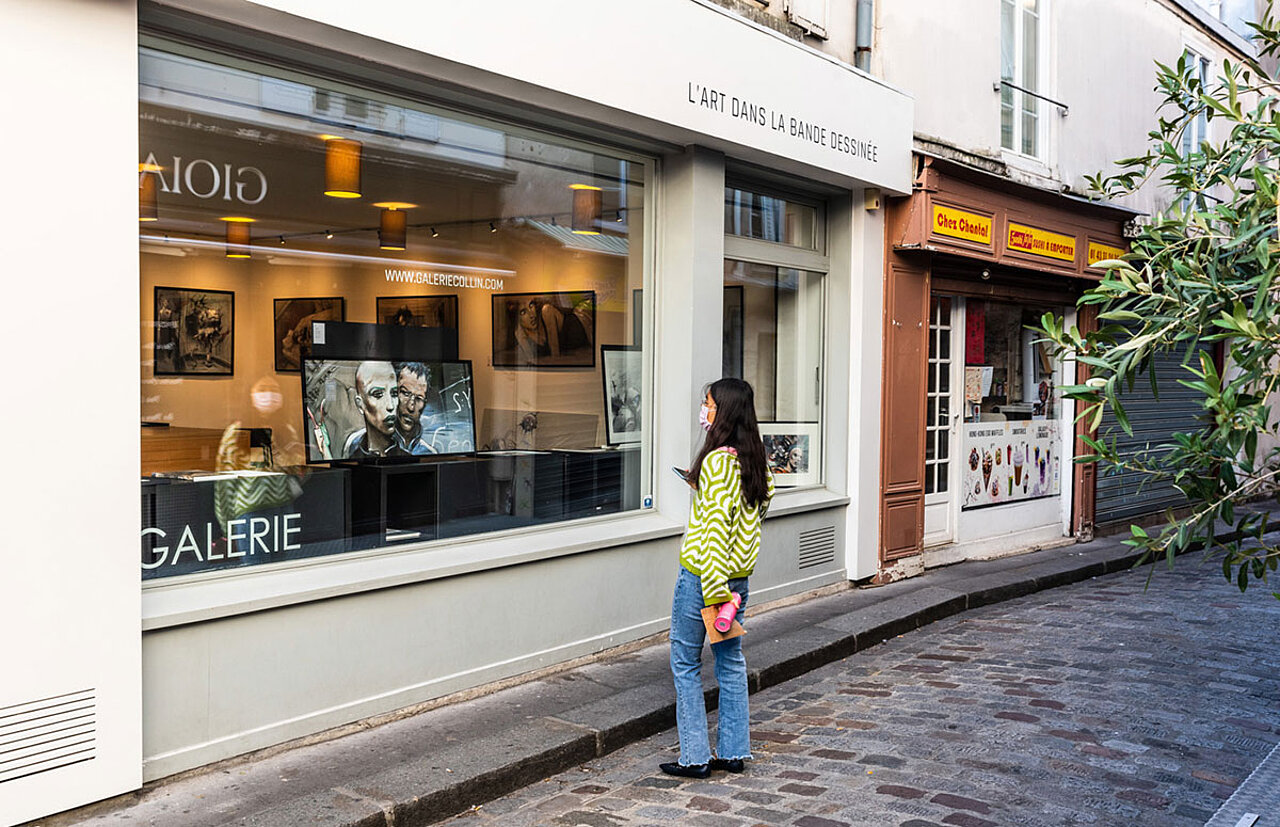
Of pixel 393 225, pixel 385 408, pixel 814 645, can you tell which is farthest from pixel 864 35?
pixel 385 408

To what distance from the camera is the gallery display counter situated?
17.4ft

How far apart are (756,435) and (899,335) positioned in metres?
4.95

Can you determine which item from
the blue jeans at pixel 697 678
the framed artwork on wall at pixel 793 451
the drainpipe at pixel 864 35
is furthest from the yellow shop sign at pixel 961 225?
the blue jeans at pixel 697 678

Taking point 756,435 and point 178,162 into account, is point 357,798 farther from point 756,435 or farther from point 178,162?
point 178,162

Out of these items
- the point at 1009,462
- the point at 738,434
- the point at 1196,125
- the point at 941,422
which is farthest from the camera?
the point at 1196,125

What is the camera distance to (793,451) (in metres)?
9.41

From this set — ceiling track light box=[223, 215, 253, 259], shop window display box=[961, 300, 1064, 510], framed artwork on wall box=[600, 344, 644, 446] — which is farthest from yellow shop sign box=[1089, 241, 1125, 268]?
ceiling track light box=[223, 215, 253, 259]

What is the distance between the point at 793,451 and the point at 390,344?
3917 millimetres

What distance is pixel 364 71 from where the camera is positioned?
5.84 meters

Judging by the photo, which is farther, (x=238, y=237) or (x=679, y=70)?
(x=679, y=70)

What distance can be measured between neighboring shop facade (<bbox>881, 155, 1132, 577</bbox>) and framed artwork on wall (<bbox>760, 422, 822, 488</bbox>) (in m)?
0.71

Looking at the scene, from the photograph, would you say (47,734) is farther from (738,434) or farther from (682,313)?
(682,313)

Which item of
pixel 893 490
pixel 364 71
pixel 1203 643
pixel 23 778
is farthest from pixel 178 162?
pixel 1203 643

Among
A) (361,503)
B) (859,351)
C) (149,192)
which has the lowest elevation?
(361,503)
